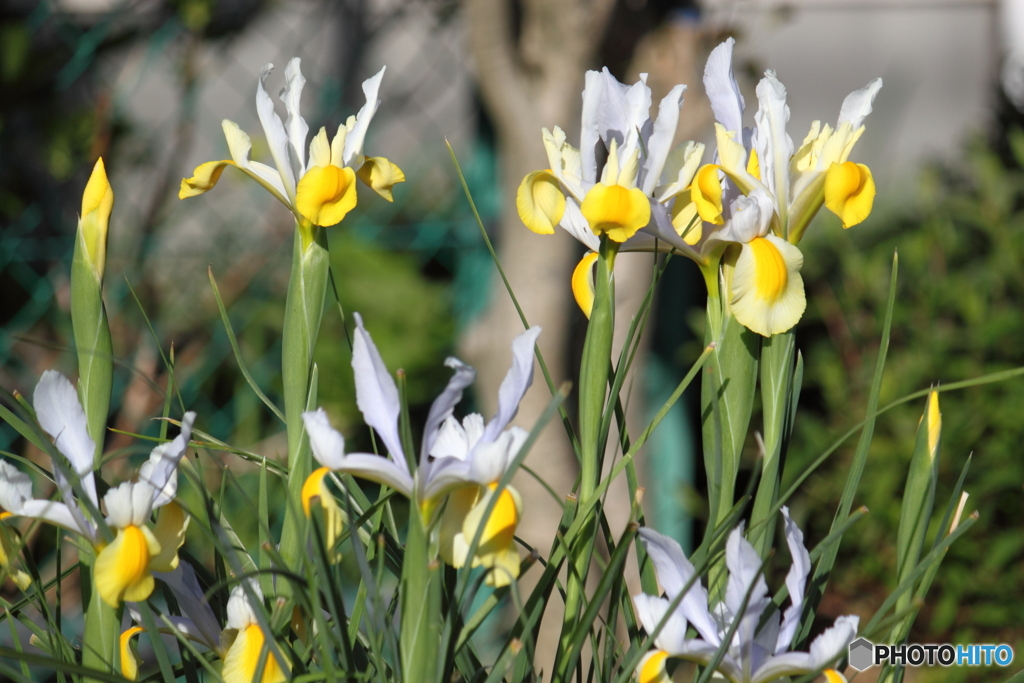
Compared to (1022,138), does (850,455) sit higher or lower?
lower

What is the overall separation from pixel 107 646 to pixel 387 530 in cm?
15

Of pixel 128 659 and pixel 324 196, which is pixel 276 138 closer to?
pixel 324 196

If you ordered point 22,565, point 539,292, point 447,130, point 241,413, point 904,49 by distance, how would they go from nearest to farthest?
point 22,565 → point 539,292 → point 241,413 → point 447,130 → point 904,49

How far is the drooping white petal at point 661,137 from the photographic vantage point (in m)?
0.45

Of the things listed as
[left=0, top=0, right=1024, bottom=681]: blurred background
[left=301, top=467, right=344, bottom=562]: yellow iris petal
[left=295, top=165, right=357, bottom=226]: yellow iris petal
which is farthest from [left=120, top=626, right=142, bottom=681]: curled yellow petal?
[left=0, top=0, right=1024, bottom=681]: blurred background

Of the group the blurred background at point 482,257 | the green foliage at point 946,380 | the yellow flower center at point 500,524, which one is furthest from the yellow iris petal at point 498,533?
the green foliage at point 946,380

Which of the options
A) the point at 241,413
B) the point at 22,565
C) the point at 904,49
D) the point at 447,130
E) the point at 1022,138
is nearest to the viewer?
the point at 22,565

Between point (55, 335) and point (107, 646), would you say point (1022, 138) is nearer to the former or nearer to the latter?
point (107, 646)

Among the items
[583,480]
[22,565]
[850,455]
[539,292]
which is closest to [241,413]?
[539,292]

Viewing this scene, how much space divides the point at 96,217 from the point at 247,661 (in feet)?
0.74

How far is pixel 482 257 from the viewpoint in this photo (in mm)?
1723

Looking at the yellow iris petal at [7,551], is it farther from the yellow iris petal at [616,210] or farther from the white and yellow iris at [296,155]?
the yellow iris petal at [616,210]

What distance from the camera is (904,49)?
2779mm

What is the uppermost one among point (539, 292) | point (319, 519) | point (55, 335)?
point (319, 519)
